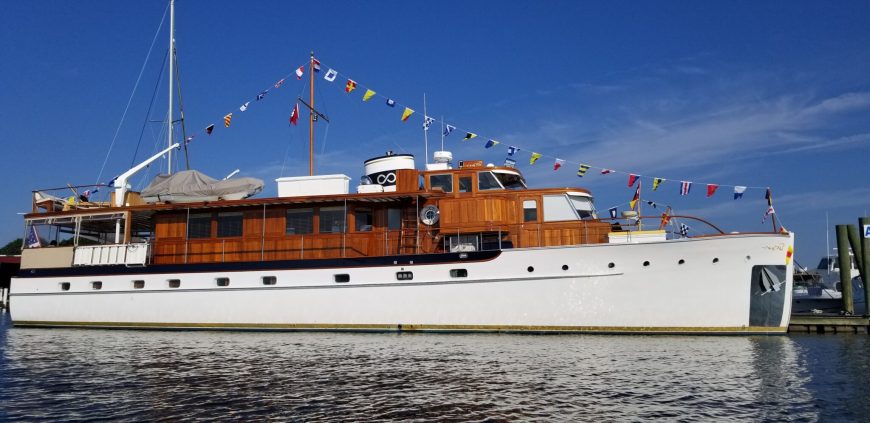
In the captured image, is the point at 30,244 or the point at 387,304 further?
the point at 30,244

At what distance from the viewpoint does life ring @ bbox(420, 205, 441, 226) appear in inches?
712

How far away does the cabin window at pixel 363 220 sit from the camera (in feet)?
61.4

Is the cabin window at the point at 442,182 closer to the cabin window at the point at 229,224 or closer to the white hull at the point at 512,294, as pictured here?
the white hull at the point at 512,294

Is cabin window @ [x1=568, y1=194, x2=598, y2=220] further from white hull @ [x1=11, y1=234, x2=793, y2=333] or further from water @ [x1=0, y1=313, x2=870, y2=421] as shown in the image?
water @ [x1=0, y1=313, x2=870, y2=421]

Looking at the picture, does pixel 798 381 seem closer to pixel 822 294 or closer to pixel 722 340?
pixel 722 340

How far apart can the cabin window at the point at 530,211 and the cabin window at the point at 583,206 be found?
37.8 inches

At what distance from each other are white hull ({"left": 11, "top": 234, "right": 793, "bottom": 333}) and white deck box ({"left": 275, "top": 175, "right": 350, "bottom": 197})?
250 cm

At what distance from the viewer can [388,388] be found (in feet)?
32.7

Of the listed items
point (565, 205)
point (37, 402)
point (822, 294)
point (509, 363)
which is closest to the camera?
point (37, 402)

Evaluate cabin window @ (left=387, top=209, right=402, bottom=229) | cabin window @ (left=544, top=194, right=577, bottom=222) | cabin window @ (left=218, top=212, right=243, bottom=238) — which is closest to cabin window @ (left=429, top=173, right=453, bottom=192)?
cabin window @ (left=387, top=209, right=402, bottom=229)

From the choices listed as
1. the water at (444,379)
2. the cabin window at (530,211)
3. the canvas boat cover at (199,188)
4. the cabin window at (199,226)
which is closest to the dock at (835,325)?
the water at (444,379)

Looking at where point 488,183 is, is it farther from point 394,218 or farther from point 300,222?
point 300,222

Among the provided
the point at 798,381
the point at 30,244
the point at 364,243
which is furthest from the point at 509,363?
the point at 30,244

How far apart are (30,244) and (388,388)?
16992 millimetres
